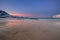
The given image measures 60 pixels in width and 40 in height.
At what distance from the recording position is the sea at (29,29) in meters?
1.03

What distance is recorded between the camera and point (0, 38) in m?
1.00

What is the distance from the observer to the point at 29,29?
1.10m

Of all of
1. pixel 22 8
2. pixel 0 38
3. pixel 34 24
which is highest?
pixel 22 8

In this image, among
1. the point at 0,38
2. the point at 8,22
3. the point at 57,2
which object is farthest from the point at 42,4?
the point at 0,38

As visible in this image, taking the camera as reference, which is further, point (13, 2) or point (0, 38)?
point (13, 2)

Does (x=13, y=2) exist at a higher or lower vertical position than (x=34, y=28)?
higher

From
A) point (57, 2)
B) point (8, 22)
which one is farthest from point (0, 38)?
point (57, 2)

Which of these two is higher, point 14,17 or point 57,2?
point 57,2

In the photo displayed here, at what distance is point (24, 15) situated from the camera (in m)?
1.16

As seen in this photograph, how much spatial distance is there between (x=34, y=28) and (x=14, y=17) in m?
0.25

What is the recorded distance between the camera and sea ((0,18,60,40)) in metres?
1.03

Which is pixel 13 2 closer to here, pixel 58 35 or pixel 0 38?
pixel 0 38

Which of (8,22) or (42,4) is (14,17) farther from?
(42,4)

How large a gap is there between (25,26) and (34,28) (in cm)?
9
